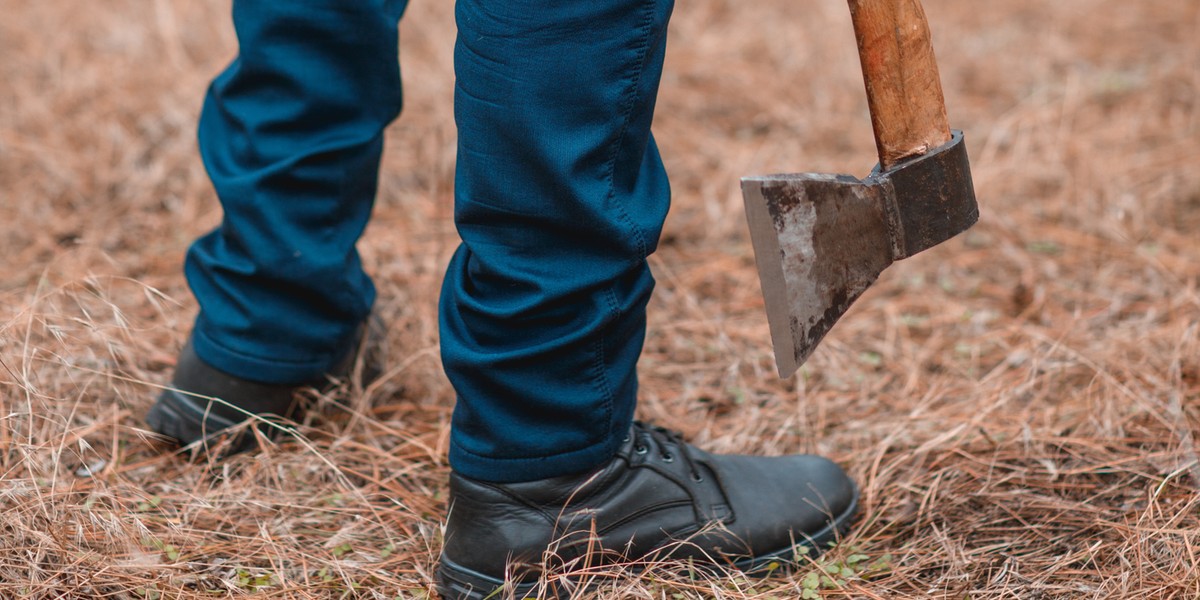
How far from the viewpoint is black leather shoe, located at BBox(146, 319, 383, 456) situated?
1517 millimetres

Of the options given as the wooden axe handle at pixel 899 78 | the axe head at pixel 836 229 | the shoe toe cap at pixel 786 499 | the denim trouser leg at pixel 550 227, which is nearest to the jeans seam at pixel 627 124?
the denim trouser leg at pixel 550 227

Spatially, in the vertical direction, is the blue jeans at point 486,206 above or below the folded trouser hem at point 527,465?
above

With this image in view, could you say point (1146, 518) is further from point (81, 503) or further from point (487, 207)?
point (81, 503)

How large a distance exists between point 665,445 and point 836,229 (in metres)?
0.43

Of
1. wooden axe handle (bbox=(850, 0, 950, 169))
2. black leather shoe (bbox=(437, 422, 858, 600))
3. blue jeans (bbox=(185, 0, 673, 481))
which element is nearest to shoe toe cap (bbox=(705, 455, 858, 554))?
black leather shoe (bbox=(437, 422, 858, 600))

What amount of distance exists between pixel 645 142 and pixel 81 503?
2.94ft

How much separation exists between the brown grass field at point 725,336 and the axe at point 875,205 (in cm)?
40

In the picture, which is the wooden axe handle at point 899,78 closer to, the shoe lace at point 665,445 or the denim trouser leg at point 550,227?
the denim trouser leg at point 550,227

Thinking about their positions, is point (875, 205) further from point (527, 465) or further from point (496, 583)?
point (496, 583)

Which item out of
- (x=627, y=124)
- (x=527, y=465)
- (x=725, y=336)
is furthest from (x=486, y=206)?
(x=725, y=336)

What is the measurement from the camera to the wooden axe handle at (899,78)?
1.12 m

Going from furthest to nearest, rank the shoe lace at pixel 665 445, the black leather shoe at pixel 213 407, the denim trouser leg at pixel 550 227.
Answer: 1. the black leather shoe at pixel 213 407
2. the shoe lace at pixel 665 445
3. the denim trouser leg at pixel 550 227

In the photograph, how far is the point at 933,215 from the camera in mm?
1166

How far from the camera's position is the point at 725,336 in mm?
2023
